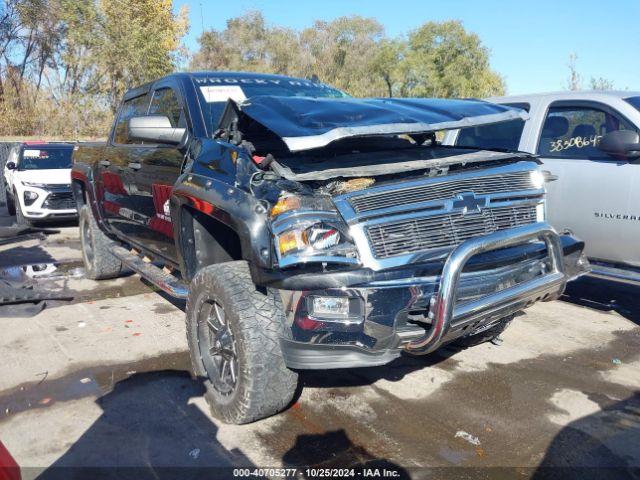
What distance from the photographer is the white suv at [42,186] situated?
1138cm

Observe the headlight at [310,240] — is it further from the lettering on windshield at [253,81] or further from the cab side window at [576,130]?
the cab side window at [576,130]

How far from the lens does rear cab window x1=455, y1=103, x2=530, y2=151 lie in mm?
5949

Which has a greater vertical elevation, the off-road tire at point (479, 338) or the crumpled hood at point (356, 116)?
the crumpled hood at point (356, 116)

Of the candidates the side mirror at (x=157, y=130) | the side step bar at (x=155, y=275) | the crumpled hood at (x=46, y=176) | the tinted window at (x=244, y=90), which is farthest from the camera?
the crumpled hood at (x=46, y=176)

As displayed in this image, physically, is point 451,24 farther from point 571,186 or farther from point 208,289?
point 208,289

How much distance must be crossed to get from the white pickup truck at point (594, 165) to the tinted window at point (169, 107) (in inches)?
99.6

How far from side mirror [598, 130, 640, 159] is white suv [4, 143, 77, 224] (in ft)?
32.2

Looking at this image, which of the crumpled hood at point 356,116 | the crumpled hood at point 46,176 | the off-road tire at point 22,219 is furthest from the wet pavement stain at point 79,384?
the off-road tire at point 22,219

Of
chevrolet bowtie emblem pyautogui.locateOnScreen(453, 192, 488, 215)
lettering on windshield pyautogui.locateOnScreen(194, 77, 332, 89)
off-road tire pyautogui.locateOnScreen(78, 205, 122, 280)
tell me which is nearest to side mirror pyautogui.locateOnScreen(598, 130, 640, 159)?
chevrolet bowtie emblem pyautogui.locateOnScreen(453, 192, 488, 215)

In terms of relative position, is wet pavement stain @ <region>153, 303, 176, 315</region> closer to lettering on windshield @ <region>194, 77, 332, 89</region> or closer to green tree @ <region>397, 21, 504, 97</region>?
lettering on windshield @ <region>194, 77, 332, 89</region>

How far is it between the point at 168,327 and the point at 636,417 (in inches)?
151

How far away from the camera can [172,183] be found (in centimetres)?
437

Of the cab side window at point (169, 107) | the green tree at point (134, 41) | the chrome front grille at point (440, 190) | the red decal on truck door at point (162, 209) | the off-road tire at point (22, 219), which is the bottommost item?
the off-road tire at point (22, 219)

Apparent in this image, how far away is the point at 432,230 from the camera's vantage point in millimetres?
3262
